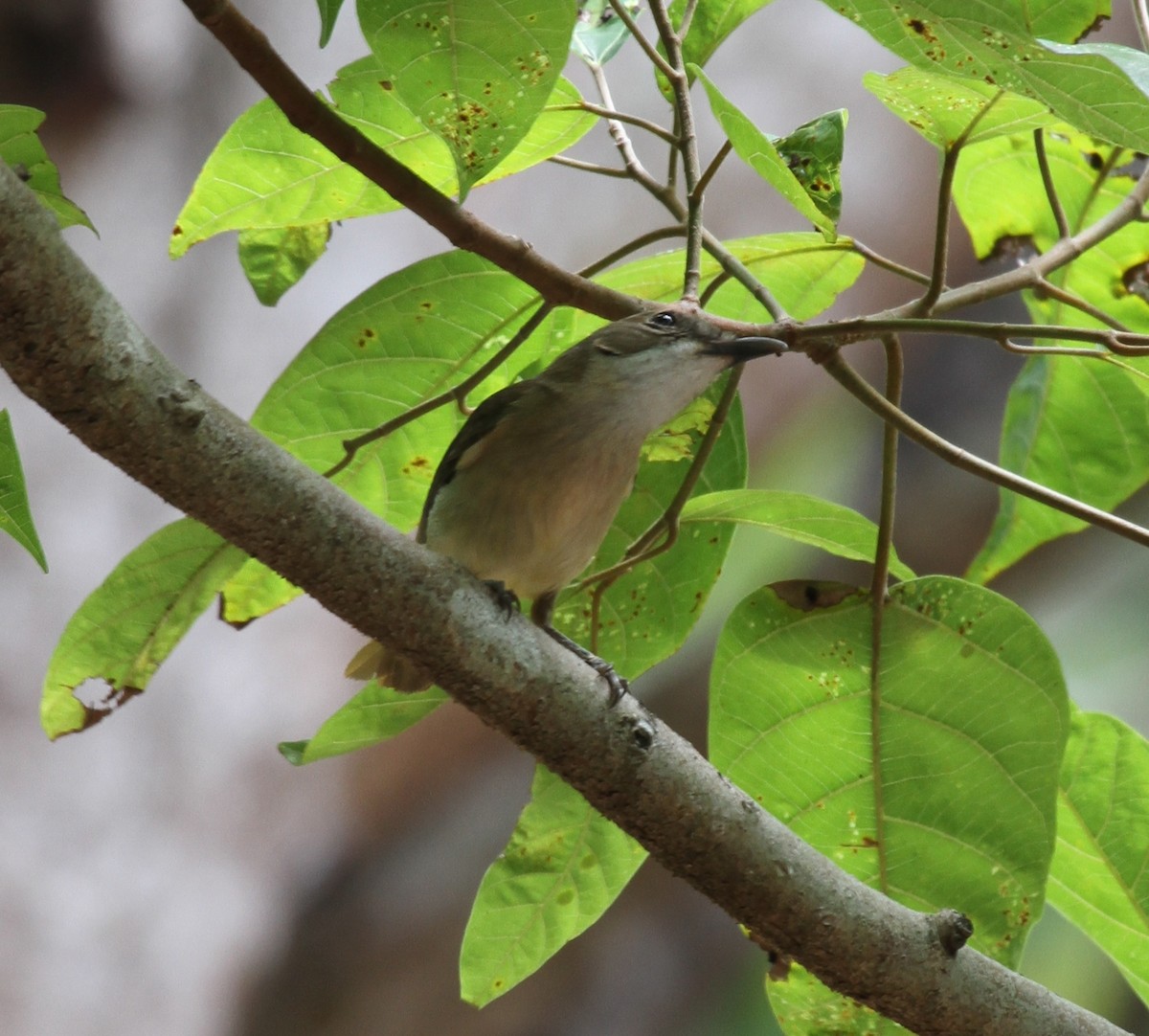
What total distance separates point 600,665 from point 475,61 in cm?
79

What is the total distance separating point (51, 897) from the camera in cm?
454

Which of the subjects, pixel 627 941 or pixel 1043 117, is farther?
pixel 627 941

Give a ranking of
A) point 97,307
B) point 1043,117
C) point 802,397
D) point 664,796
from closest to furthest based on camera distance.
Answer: point 97,307, point 664,796, point 1043,117, point 802,397

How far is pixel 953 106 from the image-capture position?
1398 mm

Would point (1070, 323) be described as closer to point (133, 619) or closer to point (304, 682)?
point (133, 619)

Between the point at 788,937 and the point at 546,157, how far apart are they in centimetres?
99

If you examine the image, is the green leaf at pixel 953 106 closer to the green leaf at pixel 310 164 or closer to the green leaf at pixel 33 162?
the green leaf at pixel 310 164

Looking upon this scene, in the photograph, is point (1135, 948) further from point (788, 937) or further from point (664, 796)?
point (664, 796)

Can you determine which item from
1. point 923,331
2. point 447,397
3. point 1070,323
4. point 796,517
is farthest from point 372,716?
point 1070,323

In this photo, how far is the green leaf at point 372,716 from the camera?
169 centimetres

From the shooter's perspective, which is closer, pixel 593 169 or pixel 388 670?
pixel 593 169

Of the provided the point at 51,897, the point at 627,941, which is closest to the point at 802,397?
the point at 627,941

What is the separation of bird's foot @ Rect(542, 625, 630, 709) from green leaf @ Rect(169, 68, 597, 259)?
1.96 feet

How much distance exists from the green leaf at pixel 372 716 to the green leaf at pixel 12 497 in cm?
60
